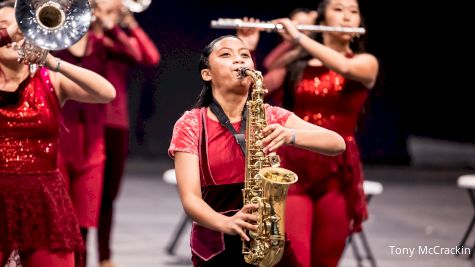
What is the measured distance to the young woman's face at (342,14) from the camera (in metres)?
4.96

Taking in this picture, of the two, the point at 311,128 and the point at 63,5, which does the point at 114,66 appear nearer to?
the point at 63,5

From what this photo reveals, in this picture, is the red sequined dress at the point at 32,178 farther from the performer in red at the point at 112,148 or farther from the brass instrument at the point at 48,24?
the performer in red at the point at 112,148

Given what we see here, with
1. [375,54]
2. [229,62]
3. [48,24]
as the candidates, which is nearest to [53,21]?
[48,24]

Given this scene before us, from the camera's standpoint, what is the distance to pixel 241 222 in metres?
3.16

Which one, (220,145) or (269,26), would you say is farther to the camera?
(269,26)

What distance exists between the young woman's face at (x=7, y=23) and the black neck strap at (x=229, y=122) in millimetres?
898

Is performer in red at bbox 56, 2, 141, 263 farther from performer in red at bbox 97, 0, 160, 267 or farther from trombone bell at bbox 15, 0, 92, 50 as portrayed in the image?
trombone bell at bbox 15, 0, 92, 50

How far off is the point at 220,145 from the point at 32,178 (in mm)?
824

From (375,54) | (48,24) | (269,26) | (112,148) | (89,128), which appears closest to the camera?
(48,24)

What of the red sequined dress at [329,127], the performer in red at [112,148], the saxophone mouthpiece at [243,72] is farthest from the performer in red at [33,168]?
the performer in red at [112,148]

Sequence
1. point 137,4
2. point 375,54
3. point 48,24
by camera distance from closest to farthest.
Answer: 1. point 48,24
2. point 137,4
3. point 375,54

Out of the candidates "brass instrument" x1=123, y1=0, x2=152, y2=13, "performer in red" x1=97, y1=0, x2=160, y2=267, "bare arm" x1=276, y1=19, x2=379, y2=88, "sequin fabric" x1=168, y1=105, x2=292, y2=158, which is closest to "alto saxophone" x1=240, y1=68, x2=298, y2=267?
"sequin fabric" x1=168, y1=105, x2=292, y2=158

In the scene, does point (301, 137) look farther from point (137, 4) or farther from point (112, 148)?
point (137, 4)

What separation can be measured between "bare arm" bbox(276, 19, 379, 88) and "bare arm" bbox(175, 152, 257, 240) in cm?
145
